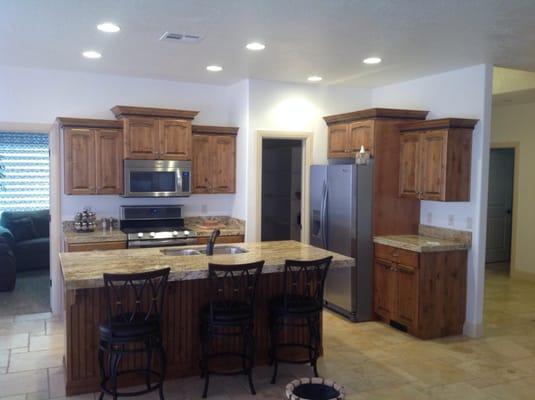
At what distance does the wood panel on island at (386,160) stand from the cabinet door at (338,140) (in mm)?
145

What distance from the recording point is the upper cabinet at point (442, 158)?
4.80 metres

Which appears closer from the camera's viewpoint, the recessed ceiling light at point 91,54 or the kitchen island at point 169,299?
the kitchen island at point 169,299

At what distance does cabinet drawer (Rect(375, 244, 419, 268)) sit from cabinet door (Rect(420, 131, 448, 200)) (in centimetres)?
62

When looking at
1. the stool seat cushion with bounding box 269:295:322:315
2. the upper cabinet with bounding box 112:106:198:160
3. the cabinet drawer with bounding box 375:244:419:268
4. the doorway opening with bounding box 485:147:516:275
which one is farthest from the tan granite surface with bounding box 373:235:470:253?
the doorway opening with bounding box 485:147:516:275

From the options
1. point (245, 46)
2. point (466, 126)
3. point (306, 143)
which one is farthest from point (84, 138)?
point (466, 126)

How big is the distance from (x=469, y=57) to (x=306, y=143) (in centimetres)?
219

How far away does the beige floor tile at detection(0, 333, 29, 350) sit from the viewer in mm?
4496

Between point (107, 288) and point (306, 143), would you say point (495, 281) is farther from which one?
point (107, 288)

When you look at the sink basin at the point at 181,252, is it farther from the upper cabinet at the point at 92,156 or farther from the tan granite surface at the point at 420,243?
the tan granite surface at the point at 420,243

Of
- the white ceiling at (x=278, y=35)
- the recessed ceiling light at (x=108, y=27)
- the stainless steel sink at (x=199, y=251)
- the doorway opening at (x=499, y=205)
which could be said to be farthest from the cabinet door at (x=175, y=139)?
the doorway opening at (x=499, y=205)

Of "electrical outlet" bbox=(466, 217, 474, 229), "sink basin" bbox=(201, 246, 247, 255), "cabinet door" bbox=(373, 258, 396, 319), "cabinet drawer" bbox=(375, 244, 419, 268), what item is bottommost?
"cabinet door" bbox=(373, 258, 396, 319)

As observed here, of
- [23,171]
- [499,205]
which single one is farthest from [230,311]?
[499,205]

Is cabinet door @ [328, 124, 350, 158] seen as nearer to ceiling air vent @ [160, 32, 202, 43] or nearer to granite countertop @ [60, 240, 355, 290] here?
granite countertop @ [60, 240, 355, 290]

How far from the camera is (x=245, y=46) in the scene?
429 centimetres
